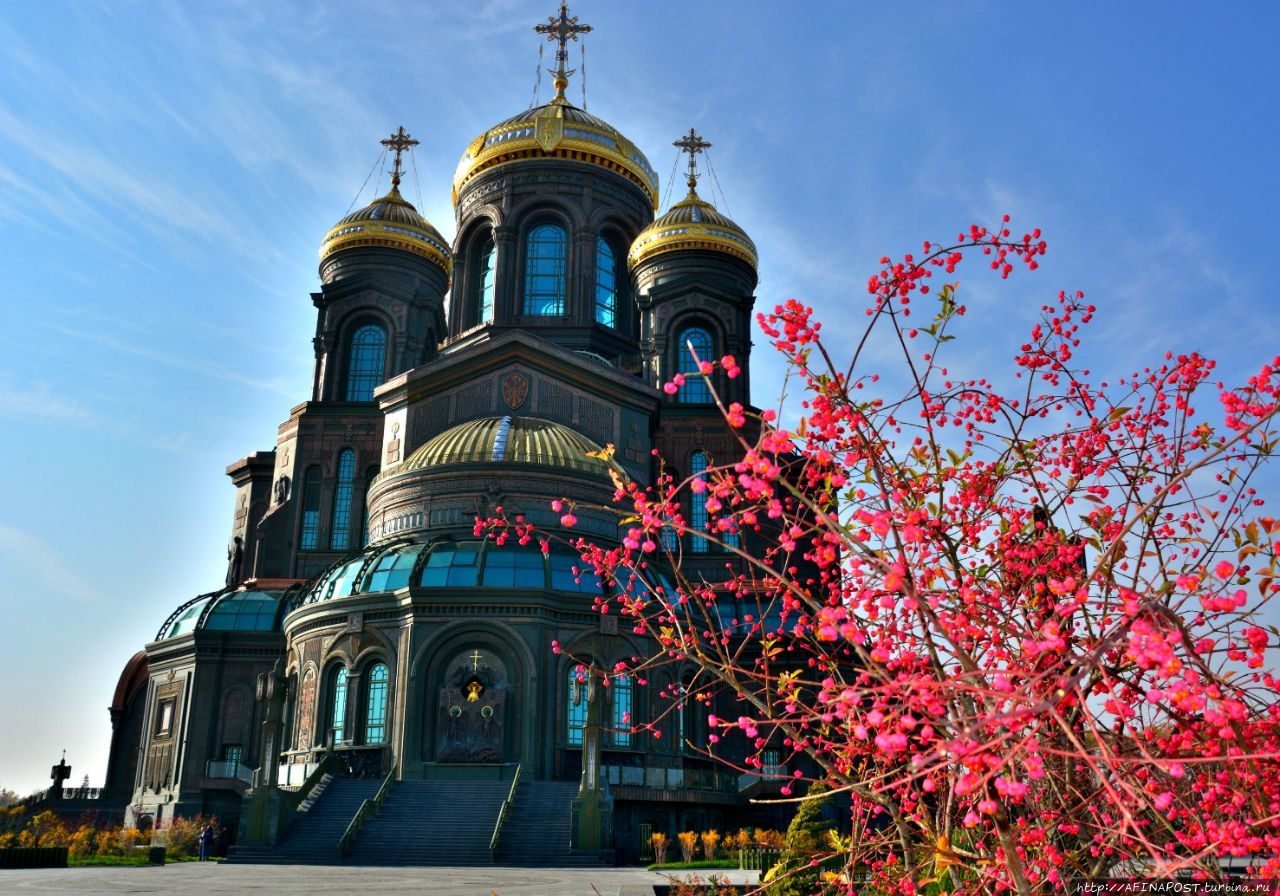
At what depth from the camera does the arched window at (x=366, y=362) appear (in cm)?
4484

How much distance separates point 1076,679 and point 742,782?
27.8 metres

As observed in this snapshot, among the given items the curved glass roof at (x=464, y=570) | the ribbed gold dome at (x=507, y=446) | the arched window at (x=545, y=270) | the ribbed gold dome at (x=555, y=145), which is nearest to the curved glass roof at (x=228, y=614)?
the curved glass roof at (x=464, y=570)

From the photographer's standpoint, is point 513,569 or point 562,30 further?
point 562,30

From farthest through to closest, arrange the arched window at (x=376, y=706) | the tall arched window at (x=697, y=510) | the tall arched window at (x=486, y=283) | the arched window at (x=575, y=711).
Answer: the tall arched window at (x=486, y=283) → the tall arched window at (x=697, y=510) → the arched window at (x=376, y=706) → the arched window at (x=575, y=711)

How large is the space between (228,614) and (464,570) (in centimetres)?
1151

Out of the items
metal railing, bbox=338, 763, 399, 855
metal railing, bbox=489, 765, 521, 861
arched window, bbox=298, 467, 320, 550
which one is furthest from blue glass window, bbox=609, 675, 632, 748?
arched window, bbox=298, 467, 320, 550

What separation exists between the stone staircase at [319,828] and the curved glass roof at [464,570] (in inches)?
205

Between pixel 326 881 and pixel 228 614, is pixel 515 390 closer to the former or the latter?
pixel 228 614

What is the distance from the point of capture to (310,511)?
4128 centimetres

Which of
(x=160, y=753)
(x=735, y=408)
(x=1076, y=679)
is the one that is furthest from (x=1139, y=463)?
(x=160, y=753)

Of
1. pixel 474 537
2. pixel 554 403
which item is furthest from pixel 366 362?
pixel 474 537

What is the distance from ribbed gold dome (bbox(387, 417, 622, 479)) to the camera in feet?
109

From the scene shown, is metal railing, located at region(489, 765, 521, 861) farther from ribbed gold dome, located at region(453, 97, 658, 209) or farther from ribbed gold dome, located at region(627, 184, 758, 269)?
ribbed gold dome, located at region(453, 97, 658, 209)

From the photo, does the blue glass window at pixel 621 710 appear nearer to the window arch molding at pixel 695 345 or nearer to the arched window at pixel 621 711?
the arched window at pixel 621 711
